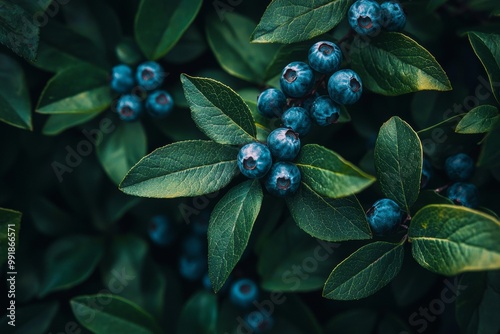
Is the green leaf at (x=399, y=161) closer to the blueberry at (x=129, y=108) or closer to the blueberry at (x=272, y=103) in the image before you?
the blueberry at (x=272, y=103)

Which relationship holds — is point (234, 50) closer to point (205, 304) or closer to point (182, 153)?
point (182, 153)

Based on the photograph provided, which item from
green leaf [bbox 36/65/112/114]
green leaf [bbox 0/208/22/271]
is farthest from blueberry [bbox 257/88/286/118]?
green leaf [bbox 0/208/22/271]

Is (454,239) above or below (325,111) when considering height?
below

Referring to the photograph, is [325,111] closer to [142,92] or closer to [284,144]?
[284,144]

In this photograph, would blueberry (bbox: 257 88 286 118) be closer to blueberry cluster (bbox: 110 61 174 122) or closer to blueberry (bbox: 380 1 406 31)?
blueberry (bbox: 380 1 406 31)

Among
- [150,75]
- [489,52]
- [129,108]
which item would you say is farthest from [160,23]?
[489,52]

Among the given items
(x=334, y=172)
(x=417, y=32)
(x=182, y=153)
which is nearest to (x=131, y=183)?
(x=182, y=153)

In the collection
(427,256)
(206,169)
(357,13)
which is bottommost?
(427,256)
